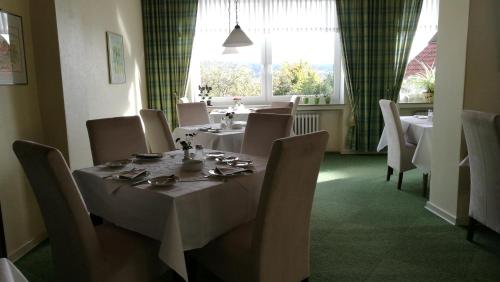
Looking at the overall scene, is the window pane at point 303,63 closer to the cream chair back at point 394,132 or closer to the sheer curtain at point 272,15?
the sheer curtain at point 272,15

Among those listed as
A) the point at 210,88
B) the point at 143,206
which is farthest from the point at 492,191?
the point at 210,88

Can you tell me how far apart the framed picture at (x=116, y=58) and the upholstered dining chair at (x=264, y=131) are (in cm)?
201

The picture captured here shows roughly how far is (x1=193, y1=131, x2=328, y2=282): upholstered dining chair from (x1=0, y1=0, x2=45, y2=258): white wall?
5.11ft

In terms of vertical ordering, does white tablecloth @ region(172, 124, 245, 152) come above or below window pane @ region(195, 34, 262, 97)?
below

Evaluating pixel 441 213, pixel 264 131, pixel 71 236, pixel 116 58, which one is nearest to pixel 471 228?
pixel 441 213

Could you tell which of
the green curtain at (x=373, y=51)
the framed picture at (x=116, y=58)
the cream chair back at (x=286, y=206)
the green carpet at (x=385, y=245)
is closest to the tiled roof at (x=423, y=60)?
the green curtain at (x=373, y=51)

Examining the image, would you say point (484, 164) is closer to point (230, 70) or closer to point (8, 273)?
point (8, 273)

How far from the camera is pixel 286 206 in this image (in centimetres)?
170

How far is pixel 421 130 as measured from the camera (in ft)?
12.1

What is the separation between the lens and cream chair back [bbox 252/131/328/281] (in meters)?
1.58

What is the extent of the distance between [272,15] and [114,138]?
3.80m

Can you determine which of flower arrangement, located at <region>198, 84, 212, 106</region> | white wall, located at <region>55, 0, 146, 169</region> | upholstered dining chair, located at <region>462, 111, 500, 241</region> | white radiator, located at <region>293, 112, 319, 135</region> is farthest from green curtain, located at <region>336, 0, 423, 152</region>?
upholstered dining chair, located at <region>462, 111, 500, 241</region>

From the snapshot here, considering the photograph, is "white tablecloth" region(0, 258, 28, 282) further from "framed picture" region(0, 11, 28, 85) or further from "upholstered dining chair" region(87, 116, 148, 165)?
"framed picture" region(0, 11, 28, 85)

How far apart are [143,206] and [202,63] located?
176 inches
